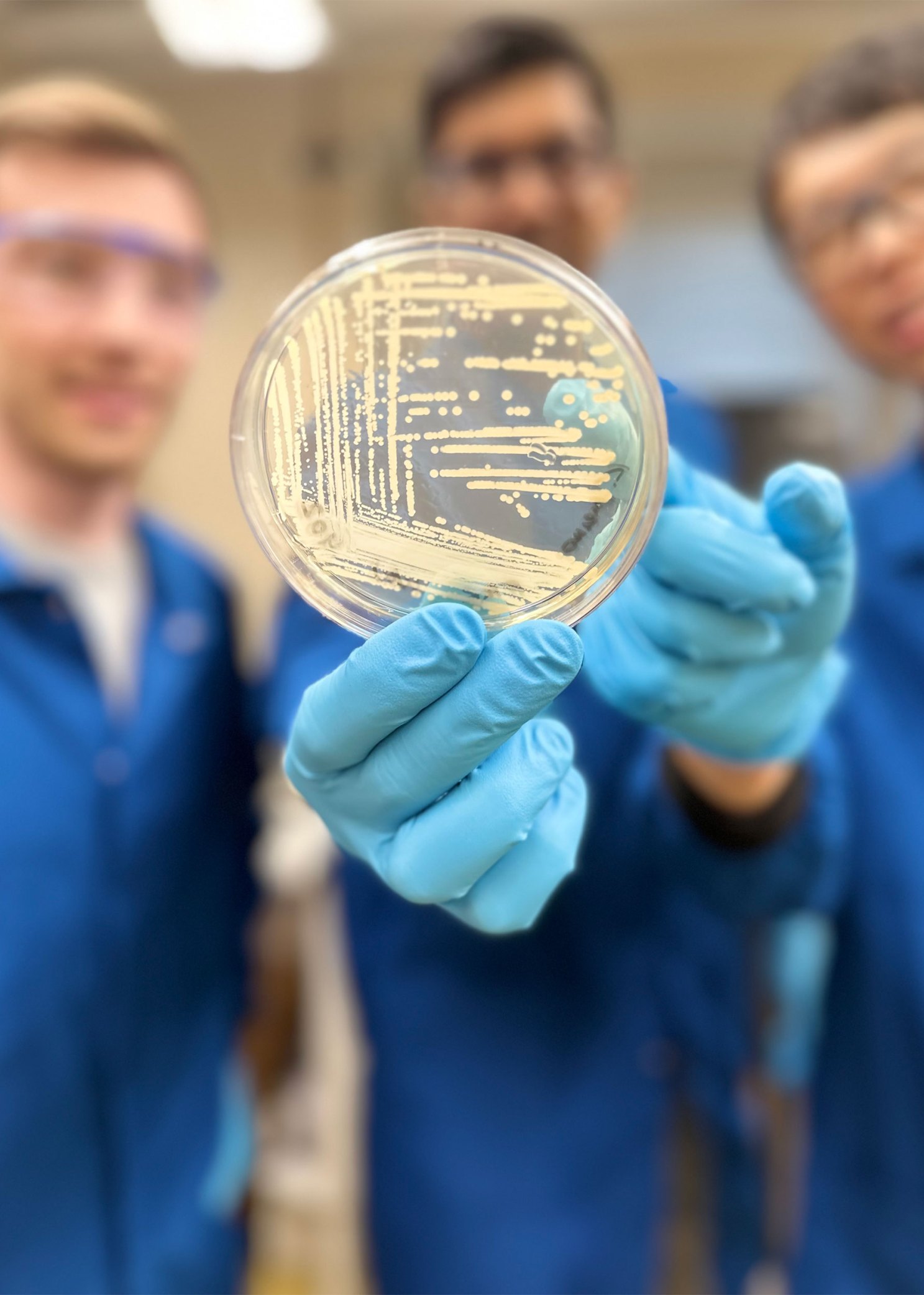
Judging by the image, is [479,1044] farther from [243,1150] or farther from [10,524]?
[10,524]

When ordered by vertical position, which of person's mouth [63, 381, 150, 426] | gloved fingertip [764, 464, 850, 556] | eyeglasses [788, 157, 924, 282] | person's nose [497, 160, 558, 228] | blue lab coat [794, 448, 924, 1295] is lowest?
blue lab coat [794, 448, 924, 1295]

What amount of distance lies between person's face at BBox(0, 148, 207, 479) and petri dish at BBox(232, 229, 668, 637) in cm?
52

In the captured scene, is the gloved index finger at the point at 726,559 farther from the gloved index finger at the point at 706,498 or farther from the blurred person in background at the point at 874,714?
the blurred person in background at the point at 874,714

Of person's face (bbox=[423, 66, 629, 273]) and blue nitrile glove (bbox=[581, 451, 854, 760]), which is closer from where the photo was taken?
blue nitrile glove (bbox=[581, 451, 854, 760])

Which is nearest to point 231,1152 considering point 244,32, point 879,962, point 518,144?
point 879,962

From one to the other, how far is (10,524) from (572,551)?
801mm

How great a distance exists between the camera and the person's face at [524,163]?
3.46 ft

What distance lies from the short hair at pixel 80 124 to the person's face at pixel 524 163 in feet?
1.23

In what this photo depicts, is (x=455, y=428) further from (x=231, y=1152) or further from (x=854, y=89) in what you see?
(x=231, y=1152)

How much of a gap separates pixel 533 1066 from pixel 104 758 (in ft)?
2.08

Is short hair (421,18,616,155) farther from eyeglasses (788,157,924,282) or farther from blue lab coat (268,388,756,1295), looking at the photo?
blue lab coat (268,388,756,1295)

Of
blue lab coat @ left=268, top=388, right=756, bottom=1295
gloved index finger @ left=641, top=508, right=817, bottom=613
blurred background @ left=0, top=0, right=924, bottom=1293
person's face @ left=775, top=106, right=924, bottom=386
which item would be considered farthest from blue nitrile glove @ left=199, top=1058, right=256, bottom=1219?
person's face @ left=775, top=106, right=924, bottom=386

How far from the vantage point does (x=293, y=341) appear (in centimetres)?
50

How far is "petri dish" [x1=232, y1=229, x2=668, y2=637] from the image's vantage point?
482 mm
